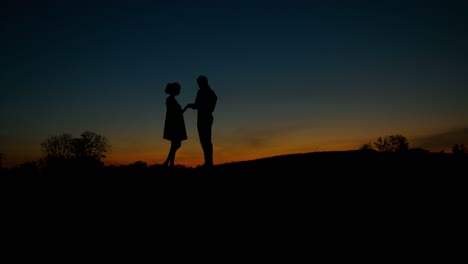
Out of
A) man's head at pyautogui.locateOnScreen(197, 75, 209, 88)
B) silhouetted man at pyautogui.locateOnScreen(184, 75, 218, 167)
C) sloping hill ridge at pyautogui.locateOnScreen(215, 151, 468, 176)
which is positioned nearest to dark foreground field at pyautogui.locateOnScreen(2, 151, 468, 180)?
sloping hill ridge at pyautogui.locateOnScreen(215, 151, 468, 176)

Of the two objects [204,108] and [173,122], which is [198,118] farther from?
[173,122]

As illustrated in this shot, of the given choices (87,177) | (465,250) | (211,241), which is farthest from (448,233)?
(87,177)

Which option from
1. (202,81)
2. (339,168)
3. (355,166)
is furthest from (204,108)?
(355,166)

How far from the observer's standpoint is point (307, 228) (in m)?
6.30

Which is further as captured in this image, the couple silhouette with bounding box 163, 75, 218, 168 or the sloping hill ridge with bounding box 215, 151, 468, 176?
the couple silhouette with bounding box 163, 75, 218, 168

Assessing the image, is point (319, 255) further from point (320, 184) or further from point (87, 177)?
point (87, 177)

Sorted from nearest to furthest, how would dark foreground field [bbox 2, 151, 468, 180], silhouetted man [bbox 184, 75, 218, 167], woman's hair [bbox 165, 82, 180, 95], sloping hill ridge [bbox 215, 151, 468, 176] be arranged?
dark foreground field [bbox 2, 151, 468, 180], sloping hill ridge [bbox 215, 151, 468, 176], silhouetted man [bbox 184, 75, 218, 167], woman's hair [bbox 165, 82, 180, 95]

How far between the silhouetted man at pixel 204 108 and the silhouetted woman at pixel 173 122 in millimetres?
664

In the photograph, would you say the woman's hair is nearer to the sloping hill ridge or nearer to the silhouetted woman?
the silhouetted woman

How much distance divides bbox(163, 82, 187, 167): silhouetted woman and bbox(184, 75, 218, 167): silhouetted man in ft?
2.18

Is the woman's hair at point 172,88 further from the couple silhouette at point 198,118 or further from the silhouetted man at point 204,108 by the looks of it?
the silhouetted man at point 204,108

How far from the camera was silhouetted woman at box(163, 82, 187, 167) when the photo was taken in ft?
37.2

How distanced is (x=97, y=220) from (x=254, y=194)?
3585 millimetres

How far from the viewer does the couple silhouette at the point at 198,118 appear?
425 inches
